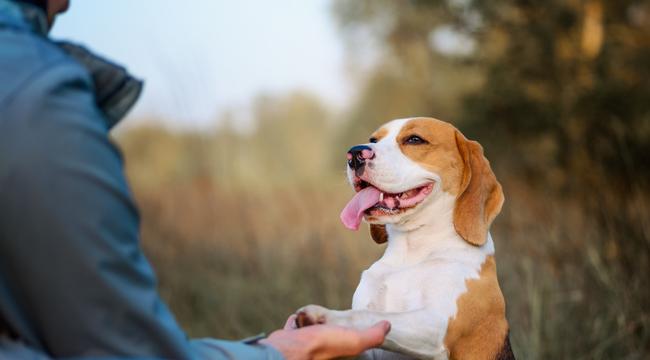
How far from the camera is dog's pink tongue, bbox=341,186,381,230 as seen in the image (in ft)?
9.33

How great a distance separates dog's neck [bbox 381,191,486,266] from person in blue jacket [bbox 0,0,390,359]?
121cm

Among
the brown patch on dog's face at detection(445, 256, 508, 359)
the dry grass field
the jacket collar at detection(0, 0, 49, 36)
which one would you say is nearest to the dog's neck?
the brown patch on dog's face at detection(445, 256, 508, 359)

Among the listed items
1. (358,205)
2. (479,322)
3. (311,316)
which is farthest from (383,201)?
(311,316)

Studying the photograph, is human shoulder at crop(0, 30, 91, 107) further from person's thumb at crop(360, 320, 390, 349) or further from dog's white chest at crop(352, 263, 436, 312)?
dog's white chest at crop(352, 263, 436, 312)

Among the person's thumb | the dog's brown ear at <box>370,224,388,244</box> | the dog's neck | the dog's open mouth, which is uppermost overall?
the person's thumb

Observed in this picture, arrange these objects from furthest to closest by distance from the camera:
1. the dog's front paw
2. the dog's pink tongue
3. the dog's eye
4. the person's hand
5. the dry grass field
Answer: the dry grass field → the dog's eye → the dog's pink tongue → the dog's front paw → the person's hand

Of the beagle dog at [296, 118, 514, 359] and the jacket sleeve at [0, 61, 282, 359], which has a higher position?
the jacket sleeve at [0, 61, 282, 359]

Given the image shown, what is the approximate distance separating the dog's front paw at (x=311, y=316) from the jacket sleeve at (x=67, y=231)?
1.94 ft

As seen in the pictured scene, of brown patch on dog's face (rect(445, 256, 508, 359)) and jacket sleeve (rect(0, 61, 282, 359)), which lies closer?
jacket sleeve (rect(0, 61, 282, 359))

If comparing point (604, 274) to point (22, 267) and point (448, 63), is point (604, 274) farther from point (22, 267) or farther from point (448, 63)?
point (448, 63)

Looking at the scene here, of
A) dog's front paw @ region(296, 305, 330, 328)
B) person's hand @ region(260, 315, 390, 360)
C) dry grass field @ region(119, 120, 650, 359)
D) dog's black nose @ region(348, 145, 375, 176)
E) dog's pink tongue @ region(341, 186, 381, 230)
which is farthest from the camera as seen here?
dry grass field @ region(119, 120, 650, 359)

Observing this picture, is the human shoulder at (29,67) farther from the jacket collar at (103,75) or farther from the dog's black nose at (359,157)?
the dog's black nose at (359,157)

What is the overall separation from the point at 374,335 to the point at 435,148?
103 centimetres

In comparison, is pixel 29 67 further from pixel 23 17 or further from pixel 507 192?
pixel 507 192
